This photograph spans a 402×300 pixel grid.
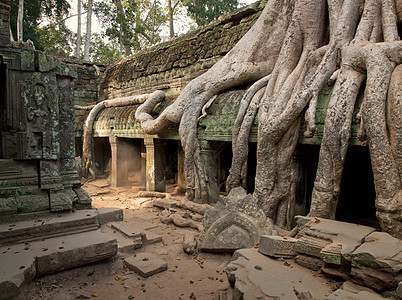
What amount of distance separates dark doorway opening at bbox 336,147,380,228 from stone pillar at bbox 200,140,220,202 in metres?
2.39

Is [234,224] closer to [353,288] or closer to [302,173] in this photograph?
[302,173]

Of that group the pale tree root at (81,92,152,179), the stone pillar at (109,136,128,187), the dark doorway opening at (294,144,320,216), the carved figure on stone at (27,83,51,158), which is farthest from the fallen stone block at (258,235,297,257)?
the pale tree root at (81,92,152,179)

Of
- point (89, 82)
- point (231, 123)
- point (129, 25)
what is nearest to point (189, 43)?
point (231, 123)

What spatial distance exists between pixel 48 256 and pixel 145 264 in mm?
1100

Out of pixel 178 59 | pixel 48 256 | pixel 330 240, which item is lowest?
pixel 48 256

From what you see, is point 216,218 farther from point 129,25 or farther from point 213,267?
point 129,25

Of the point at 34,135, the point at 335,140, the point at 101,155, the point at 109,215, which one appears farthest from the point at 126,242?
the point at 101,155

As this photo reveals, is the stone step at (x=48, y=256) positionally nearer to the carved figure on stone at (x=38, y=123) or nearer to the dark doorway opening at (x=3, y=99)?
the carved figure on stone at (x=38, y=123)

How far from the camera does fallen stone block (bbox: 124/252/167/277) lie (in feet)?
11.9

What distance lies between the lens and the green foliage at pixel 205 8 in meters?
17.7

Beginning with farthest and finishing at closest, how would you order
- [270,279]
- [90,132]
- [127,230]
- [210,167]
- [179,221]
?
[90,132]
[210,167]
[179,221]
[127,230]
[270,279]

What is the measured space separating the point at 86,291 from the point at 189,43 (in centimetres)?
722

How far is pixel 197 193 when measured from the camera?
20.8ft

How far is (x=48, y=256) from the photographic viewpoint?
10.9ft
